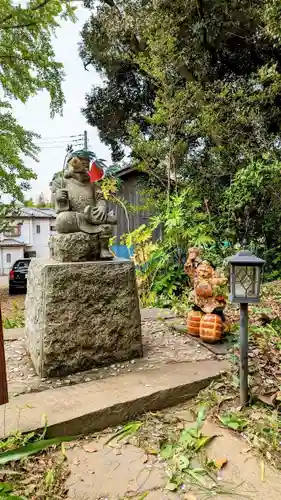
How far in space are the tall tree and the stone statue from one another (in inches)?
132

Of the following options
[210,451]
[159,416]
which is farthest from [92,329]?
[210,451]

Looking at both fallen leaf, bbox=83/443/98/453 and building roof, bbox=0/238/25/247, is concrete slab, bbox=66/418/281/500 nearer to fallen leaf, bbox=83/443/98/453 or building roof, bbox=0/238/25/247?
fallen leaf, bbox=83/443/98/453

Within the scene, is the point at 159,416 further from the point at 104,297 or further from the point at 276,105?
the point at 276,105

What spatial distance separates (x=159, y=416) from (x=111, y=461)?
406 millimetres

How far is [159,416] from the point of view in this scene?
5.42 feet

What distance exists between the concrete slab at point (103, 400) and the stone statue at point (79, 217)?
82 centimetres

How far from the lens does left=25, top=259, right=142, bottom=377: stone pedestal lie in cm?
188

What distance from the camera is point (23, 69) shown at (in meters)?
5.24

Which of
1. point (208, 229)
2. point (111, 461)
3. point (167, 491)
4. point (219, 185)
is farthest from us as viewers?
point (219, 185)

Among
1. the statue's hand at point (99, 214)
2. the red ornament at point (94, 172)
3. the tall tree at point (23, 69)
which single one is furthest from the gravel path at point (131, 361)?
the tall tree at point (23, 69)

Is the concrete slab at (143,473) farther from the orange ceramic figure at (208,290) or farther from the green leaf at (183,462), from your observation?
the orange ceramic figure at (208,290)

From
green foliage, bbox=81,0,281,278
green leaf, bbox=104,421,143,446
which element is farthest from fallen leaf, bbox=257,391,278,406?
green foliage, bbox=81,0,281,278

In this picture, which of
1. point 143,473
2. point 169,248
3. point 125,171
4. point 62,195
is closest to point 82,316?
point 62,195

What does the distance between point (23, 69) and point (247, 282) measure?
18.1 ft
